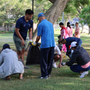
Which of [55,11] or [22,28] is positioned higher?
[55,11]

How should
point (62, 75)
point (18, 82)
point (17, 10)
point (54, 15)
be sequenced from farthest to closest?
point (17, 10) → point (54, 15) → point (62, 75) → point (18, 82)

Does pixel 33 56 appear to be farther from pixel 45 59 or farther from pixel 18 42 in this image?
pixel 45 59

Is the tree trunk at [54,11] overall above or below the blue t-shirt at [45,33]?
above

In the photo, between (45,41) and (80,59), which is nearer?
(45,41)

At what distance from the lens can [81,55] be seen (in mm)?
5582

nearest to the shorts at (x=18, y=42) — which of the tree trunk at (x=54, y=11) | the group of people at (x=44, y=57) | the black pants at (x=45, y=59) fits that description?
the group of people at (x=44, y=57)

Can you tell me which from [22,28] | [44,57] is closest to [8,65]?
[44,57]

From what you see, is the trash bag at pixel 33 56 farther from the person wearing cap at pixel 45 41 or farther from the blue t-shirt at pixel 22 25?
the person wearing cap at pixel 45 41

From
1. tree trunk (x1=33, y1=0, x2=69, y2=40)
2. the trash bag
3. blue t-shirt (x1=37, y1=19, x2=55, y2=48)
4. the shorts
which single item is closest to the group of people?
blue t-shirt (x1=37, y1=19, x2=55, y2=48)

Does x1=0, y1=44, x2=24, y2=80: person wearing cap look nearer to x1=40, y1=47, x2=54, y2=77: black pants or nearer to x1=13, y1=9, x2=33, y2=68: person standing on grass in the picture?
x1=40, y1=47, x2=54, y2=77: black pants

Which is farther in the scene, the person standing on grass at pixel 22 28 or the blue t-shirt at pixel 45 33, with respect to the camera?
the person standing on grass at pixel 22 28

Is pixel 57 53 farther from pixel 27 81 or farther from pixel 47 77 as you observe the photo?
pixel 27 81

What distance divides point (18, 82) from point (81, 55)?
6.25 feet

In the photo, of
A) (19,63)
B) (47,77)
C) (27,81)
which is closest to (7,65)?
(19,63)
